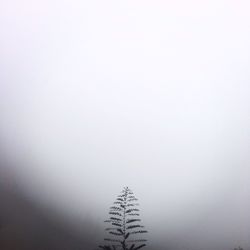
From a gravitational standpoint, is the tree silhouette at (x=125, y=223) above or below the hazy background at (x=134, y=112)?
below

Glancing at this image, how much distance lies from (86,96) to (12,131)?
32cm

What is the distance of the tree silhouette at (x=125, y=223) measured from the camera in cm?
139

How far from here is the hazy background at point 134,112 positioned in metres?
1.29

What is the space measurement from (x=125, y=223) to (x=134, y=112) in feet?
1.42

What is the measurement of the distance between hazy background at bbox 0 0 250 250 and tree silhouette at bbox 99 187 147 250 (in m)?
0.03

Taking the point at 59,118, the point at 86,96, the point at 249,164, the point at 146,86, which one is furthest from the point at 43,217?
the point at 249,164

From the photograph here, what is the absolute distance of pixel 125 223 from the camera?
4.56 ft

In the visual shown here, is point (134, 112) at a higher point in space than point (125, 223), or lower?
higher

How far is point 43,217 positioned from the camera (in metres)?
1.41

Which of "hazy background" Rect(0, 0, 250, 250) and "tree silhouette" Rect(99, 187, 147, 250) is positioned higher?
"hazy background" Rect(0, 0, 250, 250)

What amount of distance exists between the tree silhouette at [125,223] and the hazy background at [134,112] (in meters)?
0.03

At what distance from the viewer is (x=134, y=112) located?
1357mm

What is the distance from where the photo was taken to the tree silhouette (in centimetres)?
139

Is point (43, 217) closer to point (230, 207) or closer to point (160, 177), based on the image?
point (160, 177)
